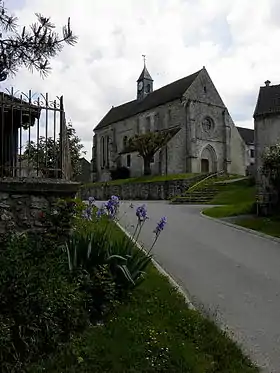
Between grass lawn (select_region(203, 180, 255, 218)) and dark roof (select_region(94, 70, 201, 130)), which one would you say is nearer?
grass lawn (select_region(203, 180, 255, 218))

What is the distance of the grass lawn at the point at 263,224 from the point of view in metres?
13.8

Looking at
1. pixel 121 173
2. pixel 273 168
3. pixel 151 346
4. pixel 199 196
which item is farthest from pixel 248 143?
pixel 151 346

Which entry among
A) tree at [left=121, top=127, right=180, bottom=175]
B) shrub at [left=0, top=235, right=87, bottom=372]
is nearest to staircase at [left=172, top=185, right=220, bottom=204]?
tree at [left=121, top=127, right=180, bottom=175]

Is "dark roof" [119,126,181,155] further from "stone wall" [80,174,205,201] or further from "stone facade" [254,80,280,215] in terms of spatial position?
"stone facade" [254,80,280,215]

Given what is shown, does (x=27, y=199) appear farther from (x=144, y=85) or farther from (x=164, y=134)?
(x=144, y=85)

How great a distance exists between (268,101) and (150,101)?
90.8 ft

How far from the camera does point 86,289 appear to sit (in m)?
5.11

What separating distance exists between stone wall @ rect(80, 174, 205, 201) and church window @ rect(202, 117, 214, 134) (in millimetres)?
16442

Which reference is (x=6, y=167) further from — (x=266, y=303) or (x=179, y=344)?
(x=266, y=303)

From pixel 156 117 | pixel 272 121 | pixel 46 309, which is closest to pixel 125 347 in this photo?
pixel 46 309

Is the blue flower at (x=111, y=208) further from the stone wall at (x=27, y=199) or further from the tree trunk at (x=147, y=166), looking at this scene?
the tree trunk at (x=147, y=166)

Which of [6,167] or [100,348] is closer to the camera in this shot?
[100,348]

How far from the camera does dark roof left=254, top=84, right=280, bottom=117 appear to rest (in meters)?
32.0

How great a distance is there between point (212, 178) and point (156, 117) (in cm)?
1998
